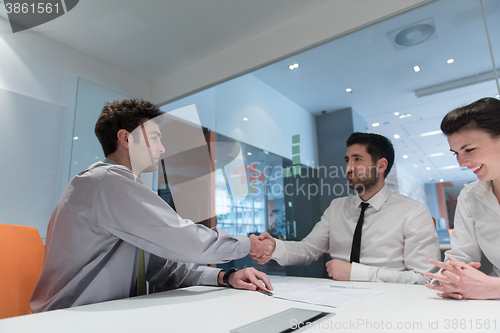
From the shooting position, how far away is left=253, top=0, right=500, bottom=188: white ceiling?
7.20 ft

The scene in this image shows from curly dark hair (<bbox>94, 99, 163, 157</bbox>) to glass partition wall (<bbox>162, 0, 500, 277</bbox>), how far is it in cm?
157

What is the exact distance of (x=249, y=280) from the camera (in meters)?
1.30

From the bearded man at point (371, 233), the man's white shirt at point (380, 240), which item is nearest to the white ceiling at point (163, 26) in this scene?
the bearded man at point (371, 233)

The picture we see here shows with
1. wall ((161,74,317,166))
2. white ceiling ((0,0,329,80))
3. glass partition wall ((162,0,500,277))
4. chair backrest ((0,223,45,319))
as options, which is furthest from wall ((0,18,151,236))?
Answer: chair backrest ((0,223,45,319))

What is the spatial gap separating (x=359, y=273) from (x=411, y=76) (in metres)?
1.60

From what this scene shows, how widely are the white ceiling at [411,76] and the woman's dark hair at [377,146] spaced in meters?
0.06

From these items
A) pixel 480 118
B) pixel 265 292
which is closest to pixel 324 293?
pixel 265 292

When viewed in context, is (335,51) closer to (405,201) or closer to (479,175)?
(405,201)

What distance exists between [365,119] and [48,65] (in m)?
3.19

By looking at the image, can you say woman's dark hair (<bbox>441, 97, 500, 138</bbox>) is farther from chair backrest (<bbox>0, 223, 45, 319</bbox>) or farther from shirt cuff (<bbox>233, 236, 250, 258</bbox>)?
chair backrest (<bbox>0, 223, 45, 319</bbox>)

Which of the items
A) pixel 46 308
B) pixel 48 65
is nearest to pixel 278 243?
pixel 46 308

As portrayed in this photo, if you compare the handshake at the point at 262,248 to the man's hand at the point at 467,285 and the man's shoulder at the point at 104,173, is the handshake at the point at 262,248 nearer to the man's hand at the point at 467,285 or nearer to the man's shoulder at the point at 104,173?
the man's shoulder at the point at 104,173

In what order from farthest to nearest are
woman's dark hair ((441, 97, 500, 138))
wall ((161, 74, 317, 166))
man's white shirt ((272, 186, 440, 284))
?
1. wall ((161, 74, 317, 166))
2. man's white shirt ((272, 186, 440, 284))
3. woman's dark hair ((441, 97, 500, 138))

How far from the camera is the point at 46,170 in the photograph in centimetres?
319
